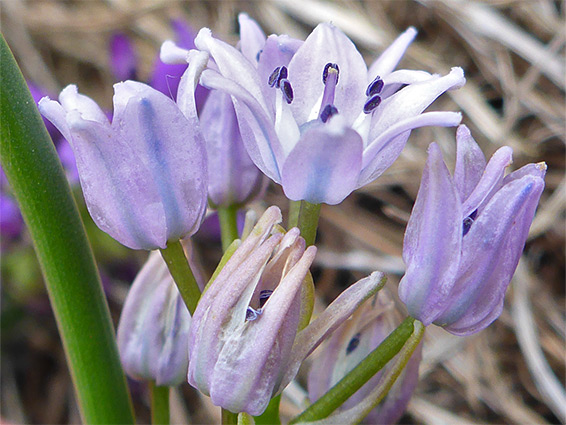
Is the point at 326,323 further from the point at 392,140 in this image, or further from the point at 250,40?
the point at 250,40

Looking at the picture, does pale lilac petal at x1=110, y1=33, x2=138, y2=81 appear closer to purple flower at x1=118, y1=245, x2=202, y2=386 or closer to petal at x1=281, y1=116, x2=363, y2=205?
purple flower at x1=118, y1=245, x2=202, y2=386

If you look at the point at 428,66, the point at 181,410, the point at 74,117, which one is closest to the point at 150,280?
the point at 74,117

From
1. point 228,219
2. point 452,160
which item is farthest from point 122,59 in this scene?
point 228,219

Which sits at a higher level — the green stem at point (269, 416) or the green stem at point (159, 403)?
the green stem at point (269, 416)

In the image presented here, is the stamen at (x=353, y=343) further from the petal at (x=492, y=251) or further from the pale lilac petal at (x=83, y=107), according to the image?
the pale lilac petal at (x=83, y=107)

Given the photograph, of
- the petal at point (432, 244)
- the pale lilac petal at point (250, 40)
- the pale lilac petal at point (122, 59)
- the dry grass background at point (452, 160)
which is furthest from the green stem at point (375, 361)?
the pale lilac petal at point (122, 59)

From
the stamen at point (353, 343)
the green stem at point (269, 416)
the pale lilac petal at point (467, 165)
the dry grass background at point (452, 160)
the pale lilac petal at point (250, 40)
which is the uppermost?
the pale lilac petal at point (250, 40)
